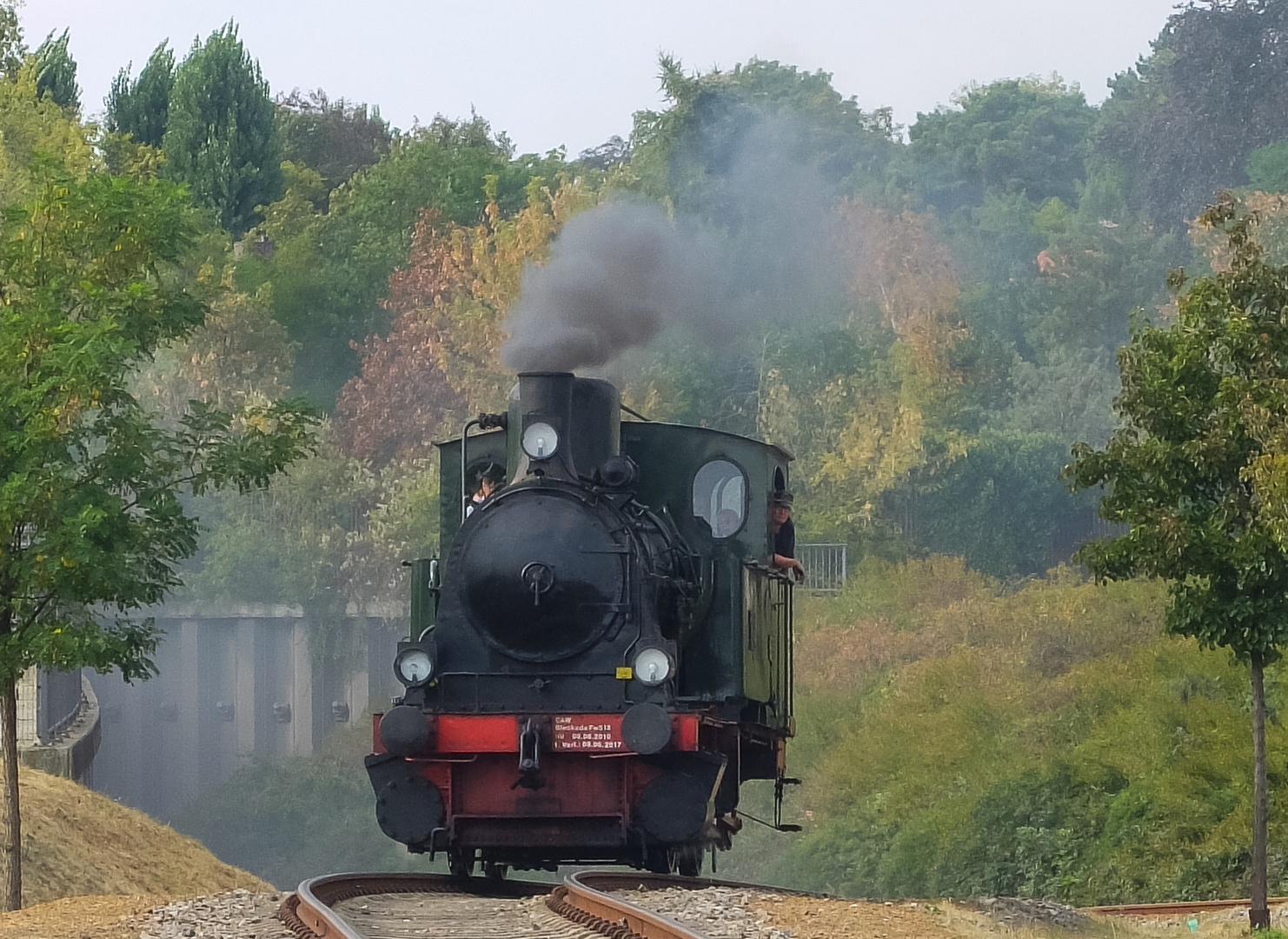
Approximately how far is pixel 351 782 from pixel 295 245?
21.7 m

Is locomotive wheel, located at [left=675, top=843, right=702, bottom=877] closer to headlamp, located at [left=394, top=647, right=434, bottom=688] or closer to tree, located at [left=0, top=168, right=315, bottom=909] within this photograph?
headlamp, located at [left=394, top=647, right=434, bottom=688]

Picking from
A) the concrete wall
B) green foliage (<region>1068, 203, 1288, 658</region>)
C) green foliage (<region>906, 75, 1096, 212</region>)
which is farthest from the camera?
green foliage (<region>906, 75, 1096, 212</region>)

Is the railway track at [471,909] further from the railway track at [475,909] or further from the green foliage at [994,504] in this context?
the green foliage at [994,504]

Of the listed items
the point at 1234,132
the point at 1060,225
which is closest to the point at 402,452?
the point at 1060,225

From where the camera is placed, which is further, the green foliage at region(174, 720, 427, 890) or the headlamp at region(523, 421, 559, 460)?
the green foliage at region(174, 720, 427, 890)

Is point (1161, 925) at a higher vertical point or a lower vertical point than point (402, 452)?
lower

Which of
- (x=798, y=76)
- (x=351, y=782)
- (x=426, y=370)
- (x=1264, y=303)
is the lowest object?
(x=351, y=782)

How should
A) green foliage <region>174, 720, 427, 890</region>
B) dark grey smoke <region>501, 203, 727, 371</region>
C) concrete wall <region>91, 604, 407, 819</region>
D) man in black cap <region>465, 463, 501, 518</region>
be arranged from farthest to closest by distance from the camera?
concrete wall <region>91, 604, 407, 819</region>
green foliage <region>174, 720, 427, 890</region>
dark grey smoke <region>501, 203, 727, 371</region>
man in black cap <region>465, 463, 501, 518</region>

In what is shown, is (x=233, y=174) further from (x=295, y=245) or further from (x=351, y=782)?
(x=351, y=782)

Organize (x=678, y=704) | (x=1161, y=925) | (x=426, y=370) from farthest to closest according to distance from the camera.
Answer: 1. (x=426, y=370)
2. (x=1161, y=925)
3. (x=678, y=704)

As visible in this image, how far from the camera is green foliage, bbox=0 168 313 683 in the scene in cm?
1377

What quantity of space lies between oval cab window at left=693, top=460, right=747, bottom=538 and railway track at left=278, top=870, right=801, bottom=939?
298 cm

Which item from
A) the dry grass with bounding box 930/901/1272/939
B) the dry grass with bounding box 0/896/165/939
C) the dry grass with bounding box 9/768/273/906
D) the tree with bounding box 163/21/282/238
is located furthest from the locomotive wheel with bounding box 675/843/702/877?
the tree with bounding box 163/21/282/238

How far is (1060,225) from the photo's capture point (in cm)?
6072
